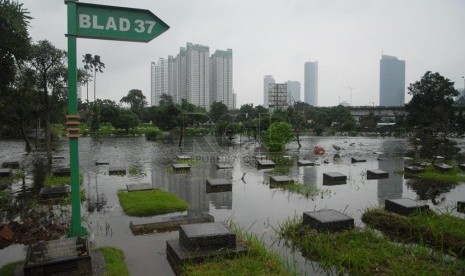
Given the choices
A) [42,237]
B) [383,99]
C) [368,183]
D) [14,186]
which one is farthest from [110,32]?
[383,99]

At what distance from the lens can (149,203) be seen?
9.39 metres

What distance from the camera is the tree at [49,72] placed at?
14711 mm

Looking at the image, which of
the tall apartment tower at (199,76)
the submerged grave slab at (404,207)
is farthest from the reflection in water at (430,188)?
the tall apartment tower at (199,76)

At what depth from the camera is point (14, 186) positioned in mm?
12211

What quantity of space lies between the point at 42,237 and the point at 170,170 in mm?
9730

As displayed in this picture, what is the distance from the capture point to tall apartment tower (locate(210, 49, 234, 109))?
3514 inches

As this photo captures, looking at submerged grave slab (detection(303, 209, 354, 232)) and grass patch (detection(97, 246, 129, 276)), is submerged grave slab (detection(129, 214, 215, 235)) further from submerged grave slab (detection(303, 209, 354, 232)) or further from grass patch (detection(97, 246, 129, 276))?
submerged grave slab (detection(303, 209, 354, 232))

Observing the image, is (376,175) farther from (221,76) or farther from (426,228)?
(221,76)

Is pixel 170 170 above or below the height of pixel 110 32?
below

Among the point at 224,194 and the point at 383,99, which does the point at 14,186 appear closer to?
the point at 224,194

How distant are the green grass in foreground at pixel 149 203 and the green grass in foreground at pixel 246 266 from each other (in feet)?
12.5

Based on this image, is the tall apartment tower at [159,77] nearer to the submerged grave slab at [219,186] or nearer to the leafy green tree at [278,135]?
the leafy green tree at [278,135]

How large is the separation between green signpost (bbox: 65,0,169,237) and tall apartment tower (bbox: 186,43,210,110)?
264 feet


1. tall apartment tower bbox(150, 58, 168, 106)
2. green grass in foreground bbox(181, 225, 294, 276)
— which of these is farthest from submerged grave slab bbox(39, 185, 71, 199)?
tall apartment tower bbox(150, 58, 168, 106)
